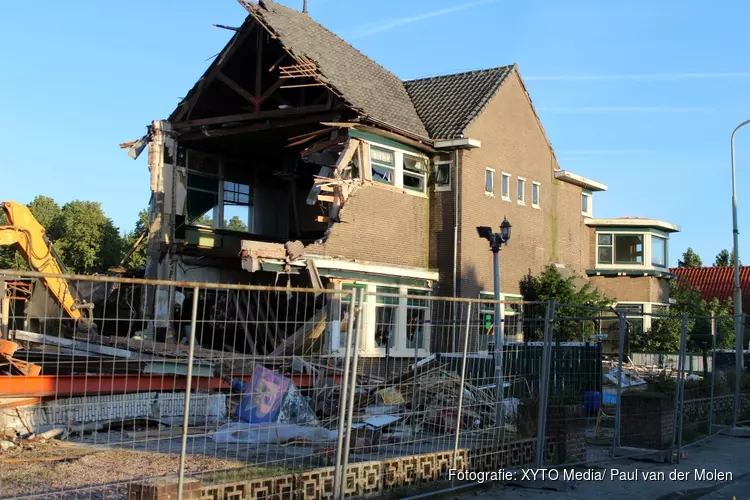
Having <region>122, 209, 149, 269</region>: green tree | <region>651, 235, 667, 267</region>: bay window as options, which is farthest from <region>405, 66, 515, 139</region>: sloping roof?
<region>122, 209, 149, 269</region>: green tree

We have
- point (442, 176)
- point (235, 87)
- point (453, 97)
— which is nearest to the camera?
point (235, 87)

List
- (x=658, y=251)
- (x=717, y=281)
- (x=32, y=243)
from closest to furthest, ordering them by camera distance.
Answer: (x=32, y=243) → (x=658, y=251) → (x=717, y=281)

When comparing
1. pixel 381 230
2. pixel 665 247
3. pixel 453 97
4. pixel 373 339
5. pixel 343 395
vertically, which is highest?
pixel 453 97

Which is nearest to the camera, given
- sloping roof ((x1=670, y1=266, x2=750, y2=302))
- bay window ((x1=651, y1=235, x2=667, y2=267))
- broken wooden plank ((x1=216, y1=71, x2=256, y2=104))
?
broken wooden plank ((x1=216, y1=71, x2=256, y2=104))

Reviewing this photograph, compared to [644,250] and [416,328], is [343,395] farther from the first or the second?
[644,250]

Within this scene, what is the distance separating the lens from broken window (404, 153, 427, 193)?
2503cm

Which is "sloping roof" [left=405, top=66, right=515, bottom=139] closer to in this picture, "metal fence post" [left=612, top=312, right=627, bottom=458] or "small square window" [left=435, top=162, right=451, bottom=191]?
"small square window" [left=435, top=162, right=451, bottom=191]

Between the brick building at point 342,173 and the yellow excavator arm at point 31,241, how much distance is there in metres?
3.58

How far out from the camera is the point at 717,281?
56.4 metres

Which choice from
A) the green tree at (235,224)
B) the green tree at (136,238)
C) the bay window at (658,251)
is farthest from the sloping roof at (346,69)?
the green tree at (136,238)

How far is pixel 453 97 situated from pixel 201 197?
29.7 ft

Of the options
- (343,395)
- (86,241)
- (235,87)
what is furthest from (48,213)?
(343,395)

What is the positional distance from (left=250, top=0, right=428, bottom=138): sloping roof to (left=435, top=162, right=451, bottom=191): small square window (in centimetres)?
116

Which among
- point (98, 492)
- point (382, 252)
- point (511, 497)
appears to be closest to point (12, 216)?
point (382, 252)
